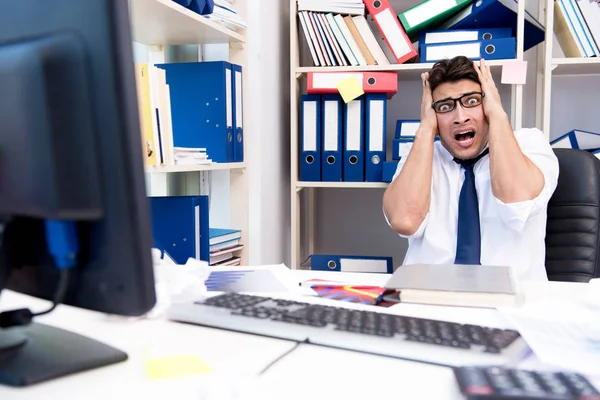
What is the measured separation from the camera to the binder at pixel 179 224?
68.0 inches

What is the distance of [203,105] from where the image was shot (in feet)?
6.31

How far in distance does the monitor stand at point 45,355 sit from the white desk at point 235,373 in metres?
0.01

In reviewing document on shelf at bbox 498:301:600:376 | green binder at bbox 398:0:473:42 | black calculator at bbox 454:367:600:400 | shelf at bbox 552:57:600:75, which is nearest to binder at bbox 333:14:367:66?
green binder at bbox 398:0:473:42

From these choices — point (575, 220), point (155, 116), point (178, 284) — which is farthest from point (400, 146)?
point (178, 284)

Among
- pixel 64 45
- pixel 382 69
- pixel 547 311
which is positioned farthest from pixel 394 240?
pixel 64 45

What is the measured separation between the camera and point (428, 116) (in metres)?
1.88

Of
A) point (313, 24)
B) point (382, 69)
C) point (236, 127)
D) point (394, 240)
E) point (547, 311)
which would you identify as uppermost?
point (313, 24)

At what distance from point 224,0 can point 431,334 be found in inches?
67.2

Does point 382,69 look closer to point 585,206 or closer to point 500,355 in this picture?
point 585,206

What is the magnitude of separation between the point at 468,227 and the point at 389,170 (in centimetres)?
69

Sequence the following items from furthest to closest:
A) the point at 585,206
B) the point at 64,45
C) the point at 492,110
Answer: the point at 492,110 → the point at 585,206 → the point at 64,45

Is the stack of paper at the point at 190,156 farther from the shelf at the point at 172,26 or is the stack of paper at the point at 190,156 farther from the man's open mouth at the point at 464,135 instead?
the man's open mouth at the point at 464,135

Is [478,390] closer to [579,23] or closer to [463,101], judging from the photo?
[463,101]

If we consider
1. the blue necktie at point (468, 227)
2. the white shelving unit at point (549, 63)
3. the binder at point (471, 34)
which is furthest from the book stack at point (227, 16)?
the white shelving unit at point (549, 63)
